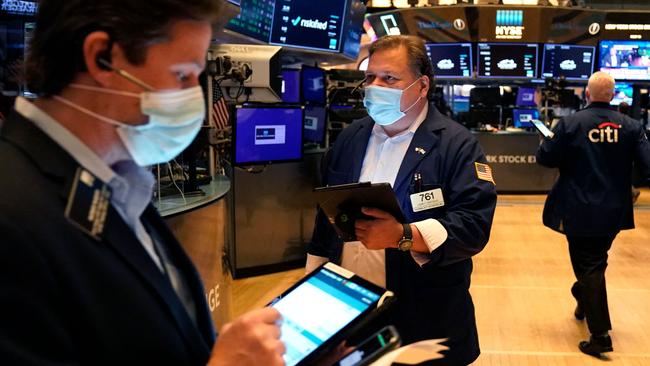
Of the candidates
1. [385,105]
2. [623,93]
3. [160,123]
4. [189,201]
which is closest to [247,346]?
[160,123]

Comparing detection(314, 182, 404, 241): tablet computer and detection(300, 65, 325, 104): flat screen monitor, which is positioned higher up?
detection(300, 65, 325, 104): flat screen monitor

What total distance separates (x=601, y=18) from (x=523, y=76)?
6.06 feet

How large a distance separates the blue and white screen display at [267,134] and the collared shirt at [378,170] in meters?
2.41

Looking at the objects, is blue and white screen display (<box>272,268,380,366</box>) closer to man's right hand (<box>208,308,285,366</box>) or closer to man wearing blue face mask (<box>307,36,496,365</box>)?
man's right hand (<box>208,308,285,366</box>)

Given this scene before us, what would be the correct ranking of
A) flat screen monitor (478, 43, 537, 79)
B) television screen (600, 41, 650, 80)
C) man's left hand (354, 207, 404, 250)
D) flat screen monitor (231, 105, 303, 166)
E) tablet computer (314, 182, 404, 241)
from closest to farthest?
1. tablet computer (314, 182, 404, 241)
2. man's left hand (354, 207, 404, 250)
3. flat screen monitor (231, 105, 303, 166)
4. flat screen monitor (478, 43, 537, 79)
5. television screen (600, 41, 650, 80)

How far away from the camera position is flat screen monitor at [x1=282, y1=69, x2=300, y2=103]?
611 centimetres

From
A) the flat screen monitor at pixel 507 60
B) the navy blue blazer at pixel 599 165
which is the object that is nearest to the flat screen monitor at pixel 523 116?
the flat screen monitor at pixel 507 60

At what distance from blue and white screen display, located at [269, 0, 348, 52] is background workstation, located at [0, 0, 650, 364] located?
1cm

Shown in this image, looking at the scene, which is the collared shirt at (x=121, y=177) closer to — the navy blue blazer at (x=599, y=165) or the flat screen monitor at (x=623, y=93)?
the navy blue blazer at (x=599, y=165)

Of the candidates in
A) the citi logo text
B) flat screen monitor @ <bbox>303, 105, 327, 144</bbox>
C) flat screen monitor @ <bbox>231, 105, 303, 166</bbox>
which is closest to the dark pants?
the citi logo text

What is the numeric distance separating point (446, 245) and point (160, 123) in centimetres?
118

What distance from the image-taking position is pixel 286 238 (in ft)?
18.5

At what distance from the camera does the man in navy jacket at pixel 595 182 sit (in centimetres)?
392

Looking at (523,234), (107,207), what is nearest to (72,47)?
(107,207)
